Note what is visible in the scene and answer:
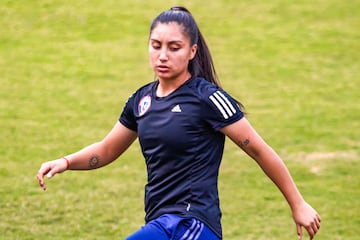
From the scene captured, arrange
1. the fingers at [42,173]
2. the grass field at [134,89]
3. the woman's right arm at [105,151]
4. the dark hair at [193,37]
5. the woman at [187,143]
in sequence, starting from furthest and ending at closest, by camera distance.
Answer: the grass field at [134,89]
the woman's right arm at [105,151]
the fingers at [42,173]
the dark hair at [193,37]
the woman at [187,143]

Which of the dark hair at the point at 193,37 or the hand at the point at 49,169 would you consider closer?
the dark hair at the point at 193,37

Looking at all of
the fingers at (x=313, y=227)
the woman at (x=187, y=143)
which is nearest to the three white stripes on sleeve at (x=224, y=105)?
the woman at (x=187, y=143)

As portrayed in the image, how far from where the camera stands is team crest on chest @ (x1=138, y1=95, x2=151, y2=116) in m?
5.32

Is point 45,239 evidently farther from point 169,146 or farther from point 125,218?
point 169,146

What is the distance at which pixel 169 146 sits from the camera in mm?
5156

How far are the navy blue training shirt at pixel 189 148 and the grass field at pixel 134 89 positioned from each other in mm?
3461

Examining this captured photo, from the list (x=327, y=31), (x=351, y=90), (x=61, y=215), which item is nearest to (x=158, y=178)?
(x=61, y=215)

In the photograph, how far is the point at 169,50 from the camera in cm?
517

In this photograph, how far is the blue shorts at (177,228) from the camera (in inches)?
197

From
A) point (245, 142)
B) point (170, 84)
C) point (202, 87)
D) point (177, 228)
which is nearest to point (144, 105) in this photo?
point (170, 84)

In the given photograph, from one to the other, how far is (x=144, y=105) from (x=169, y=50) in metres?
0.37

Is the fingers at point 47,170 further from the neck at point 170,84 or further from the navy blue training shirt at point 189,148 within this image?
the neck at point 170,84

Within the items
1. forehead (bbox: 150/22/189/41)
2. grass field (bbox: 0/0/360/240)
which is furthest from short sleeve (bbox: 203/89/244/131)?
grass field (bbox: 0/0/360/240)

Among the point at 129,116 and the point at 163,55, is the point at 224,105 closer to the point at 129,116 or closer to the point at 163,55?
the point at 163,55
